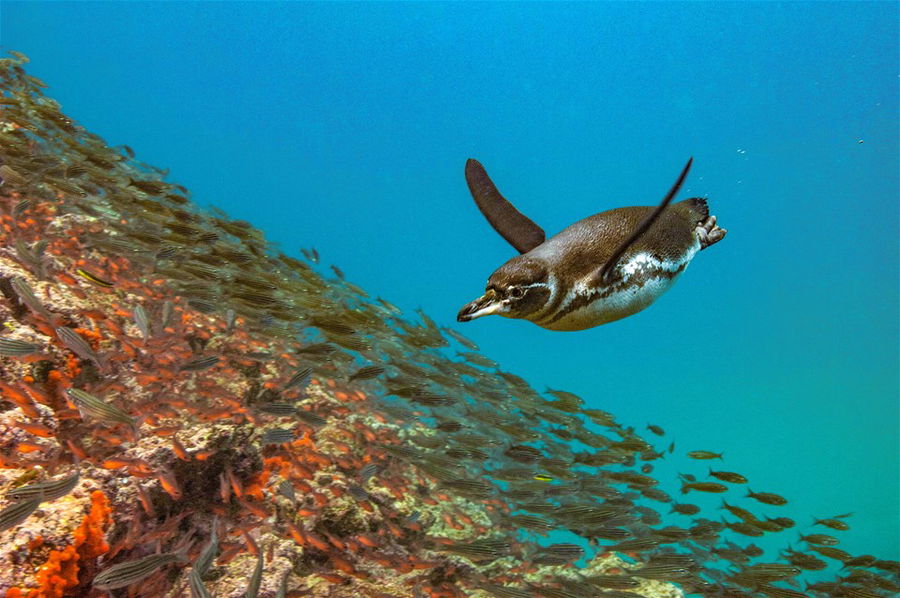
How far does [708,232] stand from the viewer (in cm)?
231

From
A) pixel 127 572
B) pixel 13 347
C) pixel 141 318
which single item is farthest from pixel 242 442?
pixel 13 347

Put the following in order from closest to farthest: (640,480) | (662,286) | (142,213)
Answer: (662,286) < (142,213) < (640,480)

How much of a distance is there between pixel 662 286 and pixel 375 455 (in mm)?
5153

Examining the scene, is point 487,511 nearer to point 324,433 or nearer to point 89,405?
point 324,433

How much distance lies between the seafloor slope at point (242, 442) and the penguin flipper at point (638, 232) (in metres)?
3.13

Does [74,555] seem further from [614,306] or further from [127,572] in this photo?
[614,306]

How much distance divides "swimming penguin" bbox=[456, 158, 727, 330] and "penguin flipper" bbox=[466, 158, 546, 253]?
0.30 meters

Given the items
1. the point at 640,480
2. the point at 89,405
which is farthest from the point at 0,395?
the point at 640,480

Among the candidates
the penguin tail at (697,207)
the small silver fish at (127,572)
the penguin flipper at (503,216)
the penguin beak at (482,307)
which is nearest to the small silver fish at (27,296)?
the small silver fish at (127,572)

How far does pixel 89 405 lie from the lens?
3.61 metres

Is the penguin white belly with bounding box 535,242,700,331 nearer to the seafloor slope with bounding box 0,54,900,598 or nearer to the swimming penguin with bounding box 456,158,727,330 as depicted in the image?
the swimming penguin with bounding box 456,158,727,330

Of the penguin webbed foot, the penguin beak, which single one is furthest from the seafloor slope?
the penguin webbed foot

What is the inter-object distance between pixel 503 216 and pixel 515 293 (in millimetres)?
828

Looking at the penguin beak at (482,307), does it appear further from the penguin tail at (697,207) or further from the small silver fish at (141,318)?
the small silver fish at (141,318)
